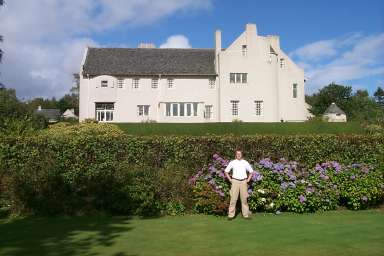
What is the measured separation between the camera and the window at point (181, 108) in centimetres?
5097

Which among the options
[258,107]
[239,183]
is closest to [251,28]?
[258,107]

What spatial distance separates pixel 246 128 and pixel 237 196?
29722mm

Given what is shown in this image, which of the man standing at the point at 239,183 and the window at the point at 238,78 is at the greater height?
the window at the point at 238,78

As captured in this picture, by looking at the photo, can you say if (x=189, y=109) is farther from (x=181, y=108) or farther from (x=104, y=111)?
(x=104, y=111)

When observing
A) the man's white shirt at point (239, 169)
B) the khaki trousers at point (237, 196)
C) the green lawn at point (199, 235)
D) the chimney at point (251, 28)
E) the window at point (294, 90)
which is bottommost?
the green lawn at point (199, 235)

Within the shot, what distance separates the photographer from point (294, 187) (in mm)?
12531

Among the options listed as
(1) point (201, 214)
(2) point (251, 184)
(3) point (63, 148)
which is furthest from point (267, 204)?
(3) point (63, 148)

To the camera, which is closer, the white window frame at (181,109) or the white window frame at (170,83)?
the white window frame at (181,109)

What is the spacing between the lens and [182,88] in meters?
51.4

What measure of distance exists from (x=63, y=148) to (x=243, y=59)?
4069 cm

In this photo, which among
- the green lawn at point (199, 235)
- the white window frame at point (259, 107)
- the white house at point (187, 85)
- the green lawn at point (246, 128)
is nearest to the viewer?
the green lawn at point (199, 235)

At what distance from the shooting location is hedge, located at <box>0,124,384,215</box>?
41.2 feet

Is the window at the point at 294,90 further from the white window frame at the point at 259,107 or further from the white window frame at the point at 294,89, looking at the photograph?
the white window frame at the point at 259,107

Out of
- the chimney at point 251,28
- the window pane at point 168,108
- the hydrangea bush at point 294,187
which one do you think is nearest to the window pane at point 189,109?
the window pane at point 168,108
